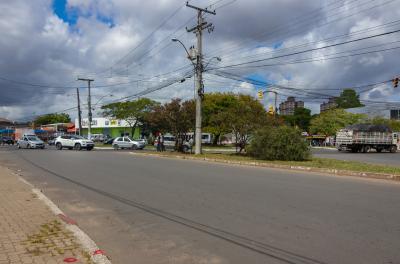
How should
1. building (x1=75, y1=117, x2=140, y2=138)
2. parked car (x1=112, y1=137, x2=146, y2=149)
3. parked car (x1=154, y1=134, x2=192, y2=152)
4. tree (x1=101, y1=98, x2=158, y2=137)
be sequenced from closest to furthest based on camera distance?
parked car (x1=154, y1=134, x2=192, y2=152), parked car (x1=112, y1=137, x2=146, y2=149), tree (x1=101, y1=98, x2=158, y2=137), building (x1=75, y1=117, x2=140, y2=138)

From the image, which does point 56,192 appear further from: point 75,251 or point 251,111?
point 251,111

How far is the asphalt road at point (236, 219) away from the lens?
234 inches

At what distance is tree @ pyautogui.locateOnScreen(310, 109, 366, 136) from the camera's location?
269 feet

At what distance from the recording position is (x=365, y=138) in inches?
1857

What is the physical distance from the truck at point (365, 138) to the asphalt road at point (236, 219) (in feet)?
115

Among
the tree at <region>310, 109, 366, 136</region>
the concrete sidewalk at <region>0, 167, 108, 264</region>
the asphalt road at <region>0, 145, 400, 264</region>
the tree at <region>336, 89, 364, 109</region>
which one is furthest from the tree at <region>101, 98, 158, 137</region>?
the tree at <region>336, 89, 364, 109</region>

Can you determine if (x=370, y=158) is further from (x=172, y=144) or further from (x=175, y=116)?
(x=172, y=144)

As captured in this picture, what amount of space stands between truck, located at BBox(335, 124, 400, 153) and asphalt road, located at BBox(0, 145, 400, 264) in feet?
115

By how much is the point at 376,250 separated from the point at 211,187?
7.01 meters

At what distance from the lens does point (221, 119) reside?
30250 millimetres

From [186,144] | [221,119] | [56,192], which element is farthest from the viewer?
[186,144]

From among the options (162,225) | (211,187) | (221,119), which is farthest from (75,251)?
(221,119)

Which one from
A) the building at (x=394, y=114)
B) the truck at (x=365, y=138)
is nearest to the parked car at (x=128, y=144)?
the truck at (x=365, y=138)

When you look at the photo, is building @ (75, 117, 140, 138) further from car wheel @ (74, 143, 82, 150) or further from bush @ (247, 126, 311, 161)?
bush @ (247, 126, 311, 161)
